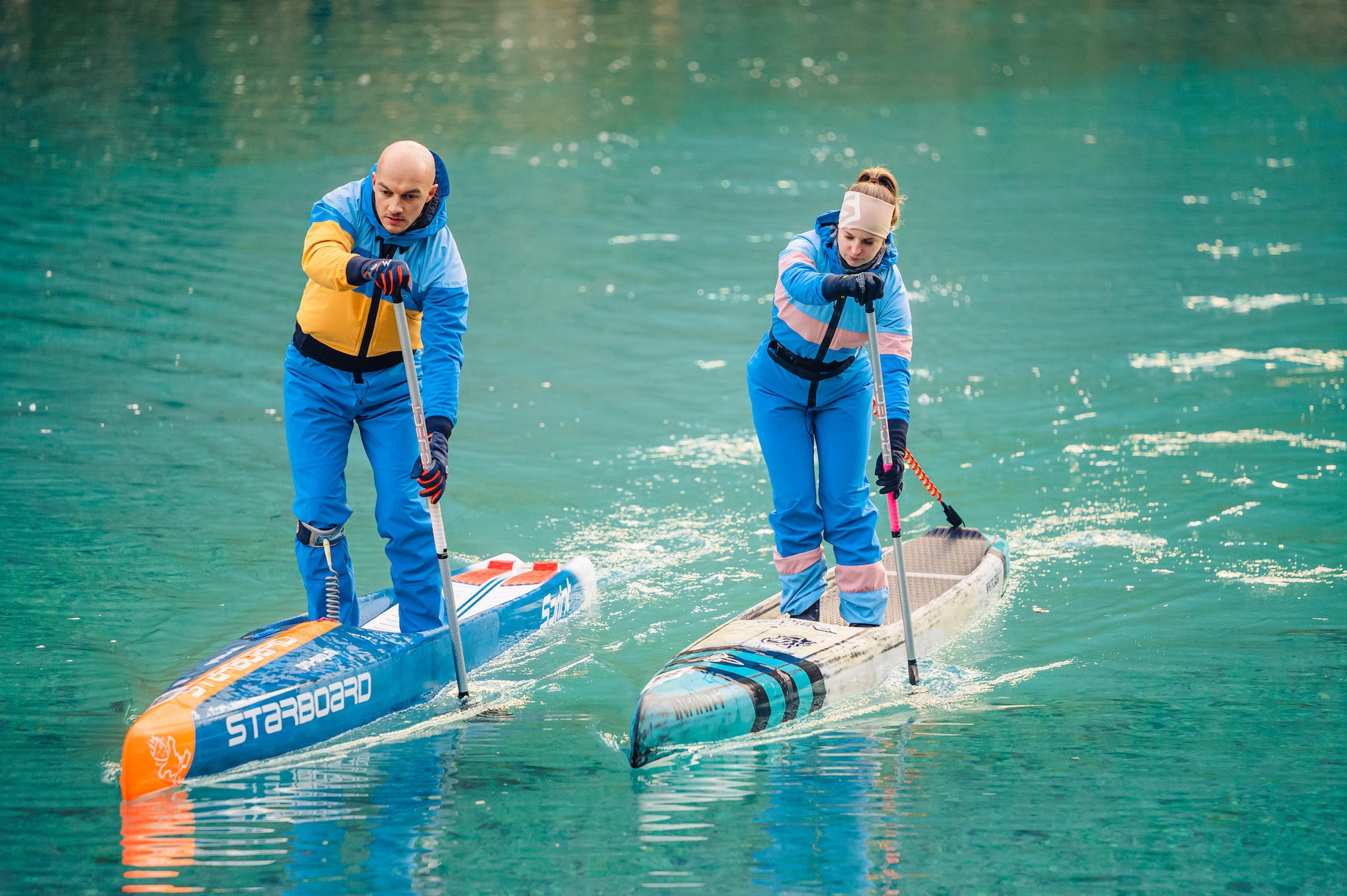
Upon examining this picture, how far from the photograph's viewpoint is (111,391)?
33.3ft

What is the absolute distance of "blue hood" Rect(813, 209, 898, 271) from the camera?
5.82 m

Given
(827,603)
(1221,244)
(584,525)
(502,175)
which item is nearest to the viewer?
(827,603)

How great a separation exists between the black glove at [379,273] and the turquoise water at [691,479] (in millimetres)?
1789

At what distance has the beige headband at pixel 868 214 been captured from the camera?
220 inches

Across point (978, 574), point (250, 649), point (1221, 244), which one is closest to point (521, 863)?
point (250, 649)

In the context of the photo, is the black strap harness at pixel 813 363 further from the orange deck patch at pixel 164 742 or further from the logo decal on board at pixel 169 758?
the logo decal on board at pixel 169 758

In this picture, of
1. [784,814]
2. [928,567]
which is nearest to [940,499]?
[928,567]

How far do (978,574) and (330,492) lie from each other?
3.32 m

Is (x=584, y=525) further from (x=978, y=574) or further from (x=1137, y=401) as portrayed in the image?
(x=1137, y=401)

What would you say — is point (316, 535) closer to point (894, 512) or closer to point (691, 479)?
point (894, 512)

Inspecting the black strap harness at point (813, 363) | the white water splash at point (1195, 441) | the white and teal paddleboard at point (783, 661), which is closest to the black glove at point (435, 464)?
the white and teal paddleboard at point (783, 661)

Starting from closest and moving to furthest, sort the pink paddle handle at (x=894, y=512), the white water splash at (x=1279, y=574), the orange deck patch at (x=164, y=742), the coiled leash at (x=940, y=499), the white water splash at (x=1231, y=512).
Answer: the orange deck patch at (x=164, y=742)
the pink paddle handle at (x=894, y=512)
the coiled leash at (x=940, y=499)
the white water splash at (x=1279, y=574)
the white water splash at (x=1231, y=512)

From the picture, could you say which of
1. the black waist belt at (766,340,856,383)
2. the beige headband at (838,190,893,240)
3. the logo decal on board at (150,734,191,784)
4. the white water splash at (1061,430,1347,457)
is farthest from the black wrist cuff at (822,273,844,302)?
the white water splash at (1061,430,1347,457)

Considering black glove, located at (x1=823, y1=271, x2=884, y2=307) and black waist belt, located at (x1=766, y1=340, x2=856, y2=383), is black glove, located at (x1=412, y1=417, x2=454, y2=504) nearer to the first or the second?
black waist belt, located at (x1=766, y1=340, x2=856, y2=383)
